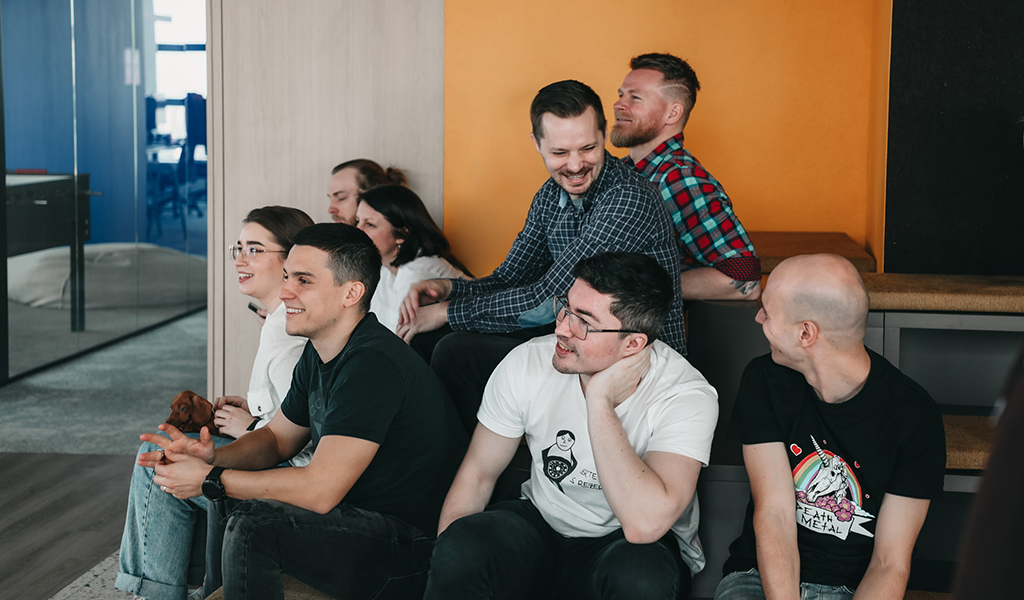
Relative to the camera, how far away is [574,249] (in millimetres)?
2301

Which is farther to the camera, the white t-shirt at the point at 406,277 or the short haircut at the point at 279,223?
the white t-shirt at the point at 406,277

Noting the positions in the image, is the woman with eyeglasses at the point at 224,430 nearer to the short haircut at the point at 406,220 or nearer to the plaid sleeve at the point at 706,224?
the short haircut at the point at 406,220

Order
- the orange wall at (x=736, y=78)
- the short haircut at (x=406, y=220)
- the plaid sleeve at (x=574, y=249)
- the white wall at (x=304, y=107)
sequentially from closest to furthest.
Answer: the plaid sleeve at (x=574, y=249), the short haircut at (x=406, y=220), the orange wall at (x=736, y=78), the white wall at (x=304, y=107)

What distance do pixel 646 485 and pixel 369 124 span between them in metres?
2.54

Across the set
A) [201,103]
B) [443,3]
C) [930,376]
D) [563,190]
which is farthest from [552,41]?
[201,103]

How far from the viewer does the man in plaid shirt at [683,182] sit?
2572 millimetres

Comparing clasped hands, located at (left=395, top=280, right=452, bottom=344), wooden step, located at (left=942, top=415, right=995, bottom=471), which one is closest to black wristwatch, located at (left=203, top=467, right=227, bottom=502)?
clasped hands, located at (left=395, top=280, right=452, bottom=344)

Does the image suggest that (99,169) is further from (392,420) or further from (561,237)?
(392,420)

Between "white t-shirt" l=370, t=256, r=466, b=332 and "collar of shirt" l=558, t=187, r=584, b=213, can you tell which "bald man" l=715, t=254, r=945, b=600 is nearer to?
"collar of shirt" l=558, t=187, r=584, b=213

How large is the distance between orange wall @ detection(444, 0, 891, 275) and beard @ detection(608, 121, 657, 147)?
0.64 metres

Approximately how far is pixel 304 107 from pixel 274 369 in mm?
1781

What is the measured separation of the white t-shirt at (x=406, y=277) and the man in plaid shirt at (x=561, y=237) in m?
0.59

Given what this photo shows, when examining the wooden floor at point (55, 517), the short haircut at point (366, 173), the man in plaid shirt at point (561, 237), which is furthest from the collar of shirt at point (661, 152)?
the wooden floor at point (55, 517)

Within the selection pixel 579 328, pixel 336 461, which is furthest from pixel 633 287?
pixel 336 461
